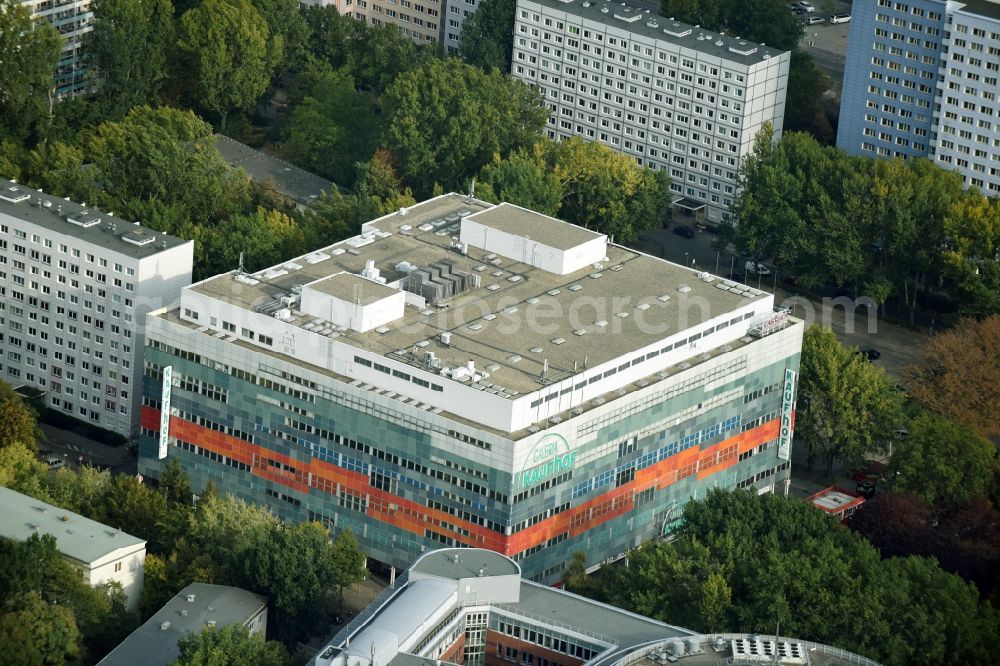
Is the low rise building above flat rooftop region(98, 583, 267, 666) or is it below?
above

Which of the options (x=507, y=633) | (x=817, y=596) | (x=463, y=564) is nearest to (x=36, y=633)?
(x=463, y=564)

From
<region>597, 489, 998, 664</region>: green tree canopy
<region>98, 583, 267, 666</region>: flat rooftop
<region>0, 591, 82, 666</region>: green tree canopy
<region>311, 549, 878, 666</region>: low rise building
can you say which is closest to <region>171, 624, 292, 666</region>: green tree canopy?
<region>98, 583, 267, 666</region>: flat rooftop

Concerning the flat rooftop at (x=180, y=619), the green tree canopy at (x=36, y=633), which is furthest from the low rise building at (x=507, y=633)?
the green tree canopy at (x=36, y=633)

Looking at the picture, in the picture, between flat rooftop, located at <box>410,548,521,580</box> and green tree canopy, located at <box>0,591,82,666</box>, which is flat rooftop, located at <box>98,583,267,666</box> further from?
flat rooftop, located at <box>410,548,521,580</box>

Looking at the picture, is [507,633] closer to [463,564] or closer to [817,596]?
[463,564]

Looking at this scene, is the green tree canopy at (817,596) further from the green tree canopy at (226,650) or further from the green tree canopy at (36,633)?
the green tree canopy at (36,633)

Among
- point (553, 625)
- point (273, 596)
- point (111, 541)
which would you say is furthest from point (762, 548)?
point (111, 541)
